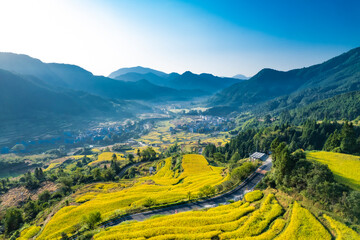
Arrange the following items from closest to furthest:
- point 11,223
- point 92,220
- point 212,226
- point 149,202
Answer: point 212,226
point 92,220
point 149,202
point 11,223

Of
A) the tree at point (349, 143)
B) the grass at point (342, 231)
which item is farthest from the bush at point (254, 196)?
the tree at point (349, 143)

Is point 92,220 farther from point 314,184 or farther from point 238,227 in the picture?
point 314,184

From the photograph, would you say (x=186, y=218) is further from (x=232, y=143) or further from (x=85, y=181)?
(x=232, y=143)

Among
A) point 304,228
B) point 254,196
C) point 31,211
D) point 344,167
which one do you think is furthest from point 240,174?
point 31,211

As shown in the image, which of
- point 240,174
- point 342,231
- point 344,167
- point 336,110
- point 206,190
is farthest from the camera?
point 336,110

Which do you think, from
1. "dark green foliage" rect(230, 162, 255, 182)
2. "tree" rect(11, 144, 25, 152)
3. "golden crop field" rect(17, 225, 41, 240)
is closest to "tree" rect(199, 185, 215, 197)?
"dark green foliage" rect(230, 162, 255, 182)

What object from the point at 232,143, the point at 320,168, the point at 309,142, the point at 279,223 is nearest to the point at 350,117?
the point at 309,142

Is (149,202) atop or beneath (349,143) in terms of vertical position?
beneath
